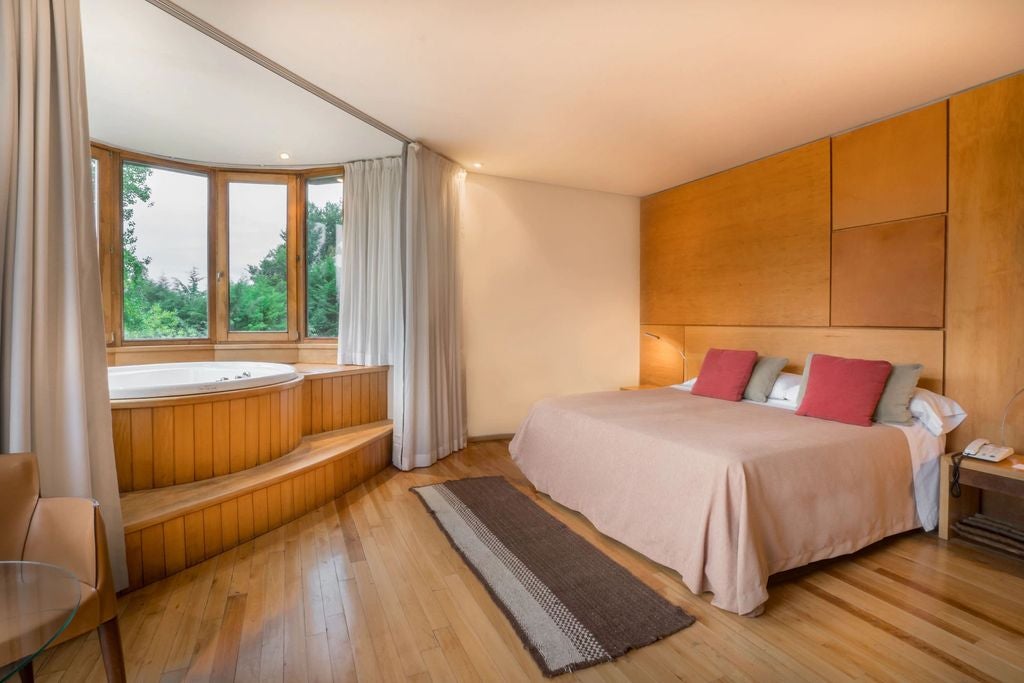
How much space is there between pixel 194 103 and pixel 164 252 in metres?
1.39

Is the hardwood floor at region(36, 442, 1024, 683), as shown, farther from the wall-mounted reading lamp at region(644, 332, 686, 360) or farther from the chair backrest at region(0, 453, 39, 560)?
the wall-mounted reading lamp at region(644, 332, 686, 360)

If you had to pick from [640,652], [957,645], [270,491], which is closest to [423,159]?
[270,491]

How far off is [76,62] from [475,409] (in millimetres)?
3388

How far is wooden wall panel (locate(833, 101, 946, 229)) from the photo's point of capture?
278 centimetres

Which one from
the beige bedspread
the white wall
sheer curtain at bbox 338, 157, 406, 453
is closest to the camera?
the beige bedspread

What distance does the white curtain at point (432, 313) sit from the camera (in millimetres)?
3598

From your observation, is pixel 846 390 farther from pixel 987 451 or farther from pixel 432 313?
pixel 432 313

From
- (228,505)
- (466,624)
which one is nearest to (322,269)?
(228,505)

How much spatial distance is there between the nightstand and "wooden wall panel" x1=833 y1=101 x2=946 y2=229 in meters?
1.45

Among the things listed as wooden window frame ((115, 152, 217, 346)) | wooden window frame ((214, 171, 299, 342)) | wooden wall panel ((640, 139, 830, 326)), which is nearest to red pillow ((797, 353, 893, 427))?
wooden wall panel ((640, 139, 830, 326))

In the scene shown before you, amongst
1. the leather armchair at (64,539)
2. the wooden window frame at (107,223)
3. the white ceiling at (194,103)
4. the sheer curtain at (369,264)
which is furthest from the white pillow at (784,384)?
the wooden window frame at (107,223)

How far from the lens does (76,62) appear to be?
1.78 m

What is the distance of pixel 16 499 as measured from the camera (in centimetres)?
134

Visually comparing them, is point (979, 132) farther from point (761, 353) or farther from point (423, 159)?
point (423, 159)
